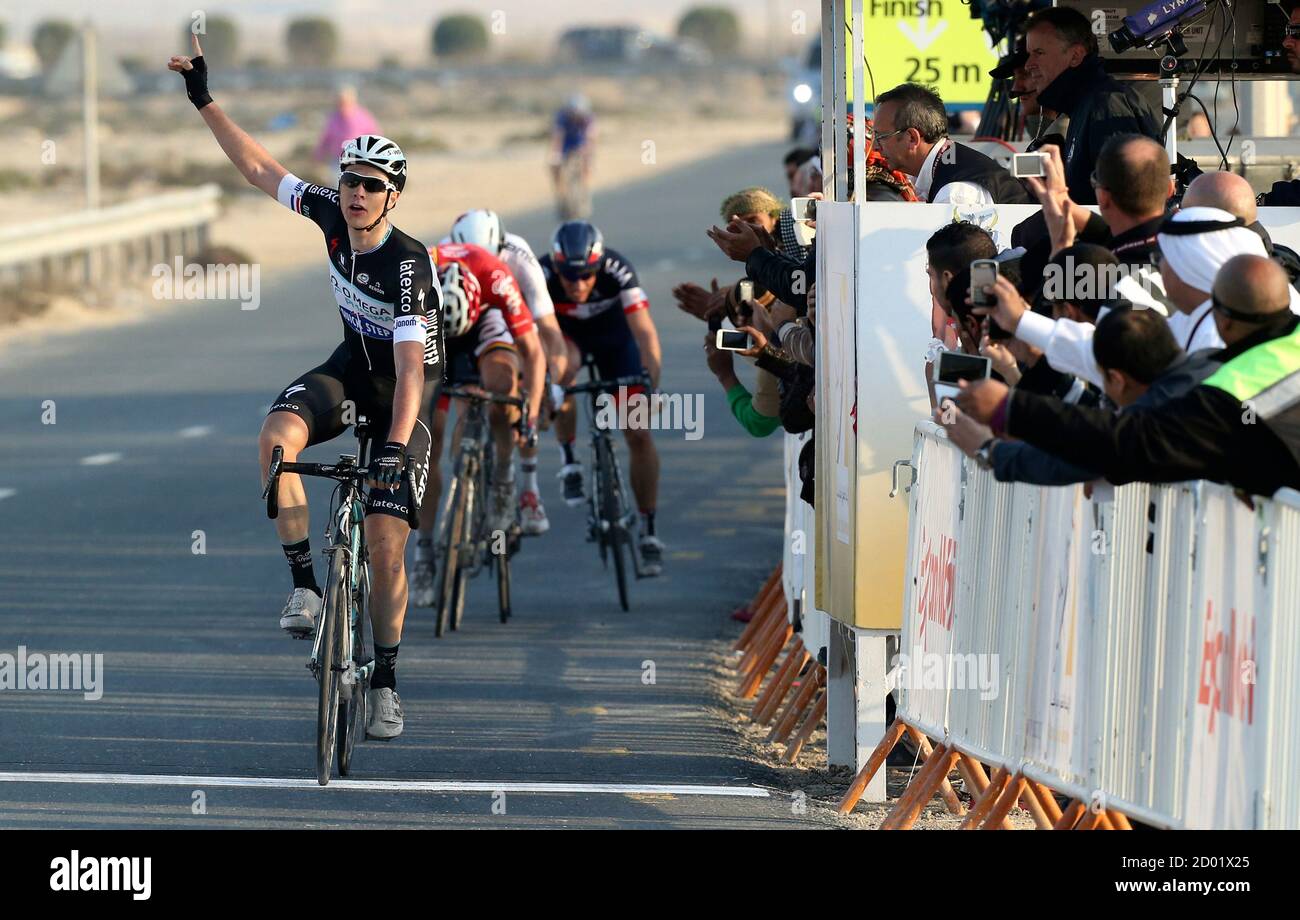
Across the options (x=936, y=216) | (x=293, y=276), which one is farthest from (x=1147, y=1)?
(x=293, y=276)

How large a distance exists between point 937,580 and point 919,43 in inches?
294

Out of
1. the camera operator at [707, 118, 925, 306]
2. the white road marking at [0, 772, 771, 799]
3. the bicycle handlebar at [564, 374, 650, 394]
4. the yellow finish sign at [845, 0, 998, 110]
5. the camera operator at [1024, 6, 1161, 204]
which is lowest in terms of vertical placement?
the white road marking at [0, 772, 771, 799]

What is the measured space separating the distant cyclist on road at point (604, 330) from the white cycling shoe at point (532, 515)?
34 cm

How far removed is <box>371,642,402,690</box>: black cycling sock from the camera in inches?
352

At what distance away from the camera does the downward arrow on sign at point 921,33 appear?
1428 cm

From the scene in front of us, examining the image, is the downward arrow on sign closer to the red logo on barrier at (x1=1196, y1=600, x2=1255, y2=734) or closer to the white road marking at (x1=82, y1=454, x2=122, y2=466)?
the white road marking at (x1=82, y1=454, x2=122, y2=466)

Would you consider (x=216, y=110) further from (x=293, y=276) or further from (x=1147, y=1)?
(x=293, y=276)

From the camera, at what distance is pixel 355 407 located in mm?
9031

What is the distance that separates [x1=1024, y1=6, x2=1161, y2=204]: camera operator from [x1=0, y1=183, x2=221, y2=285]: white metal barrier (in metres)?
20.0

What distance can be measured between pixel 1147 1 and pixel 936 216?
2.86 m

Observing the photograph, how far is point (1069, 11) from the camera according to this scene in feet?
28.5

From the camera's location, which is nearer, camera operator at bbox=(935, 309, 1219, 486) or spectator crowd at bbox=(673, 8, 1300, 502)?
spectator crowd at bbox=(673, 8, 1300, 502)

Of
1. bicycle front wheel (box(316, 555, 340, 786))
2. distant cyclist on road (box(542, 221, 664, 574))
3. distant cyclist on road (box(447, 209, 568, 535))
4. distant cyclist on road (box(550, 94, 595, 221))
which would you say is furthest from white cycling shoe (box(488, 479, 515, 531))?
distant cyclist on road (box(550, 94, 595, 221))
